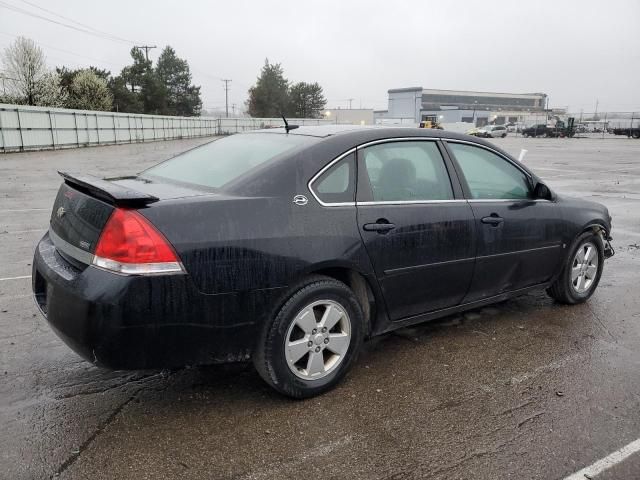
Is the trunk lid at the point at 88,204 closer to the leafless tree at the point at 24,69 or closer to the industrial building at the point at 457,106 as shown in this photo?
the leafless tree at the point at 24,69

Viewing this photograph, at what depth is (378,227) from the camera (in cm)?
333

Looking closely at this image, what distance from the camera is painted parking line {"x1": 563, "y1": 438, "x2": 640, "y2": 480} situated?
8.33ft

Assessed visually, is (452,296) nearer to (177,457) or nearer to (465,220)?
(465,220)

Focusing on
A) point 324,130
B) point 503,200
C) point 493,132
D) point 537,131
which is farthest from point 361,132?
point 537,131

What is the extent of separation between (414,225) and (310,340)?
3.37ft

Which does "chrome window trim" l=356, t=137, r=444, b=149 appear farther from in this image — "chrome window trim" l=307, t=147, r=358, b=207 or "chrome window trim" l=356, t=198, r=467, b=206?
"chrome window trim" l=356, t=198, r=467, b=206

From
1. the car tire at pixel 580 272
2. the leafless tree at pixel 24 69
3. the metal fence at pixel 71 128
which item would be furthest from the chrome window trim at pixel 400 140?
the leafless tree at pixel 24 69

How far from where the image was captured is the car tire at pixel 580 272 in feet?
15.5

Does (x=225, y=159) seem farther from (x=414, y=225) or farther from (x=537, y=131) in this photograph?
(x=537, y=131)

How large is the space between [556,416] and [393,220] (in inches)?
57.5

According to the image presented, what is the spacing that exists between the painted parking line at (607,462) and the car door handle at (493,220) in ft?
5.48

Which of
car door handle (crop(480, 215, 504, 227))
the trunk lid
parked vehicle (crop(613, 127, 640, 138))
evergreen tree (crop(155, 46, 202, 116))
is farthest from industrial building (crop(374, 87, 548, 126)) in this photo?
the trunk lid

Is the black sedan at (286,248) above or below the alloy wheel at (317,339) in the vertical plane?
above

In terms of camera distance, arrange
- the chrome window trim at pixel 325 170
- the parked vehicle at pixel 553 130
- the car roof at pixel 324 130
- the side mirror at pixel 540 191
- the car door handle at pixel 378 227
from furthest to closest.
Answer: the parked vehicle at pixel 553 130 < the side mirror at pixel 540 191 < the car roof at pixel 324 130 < the car door handle at pixel 378 227 < the chrome window trim at pixel 325 170
